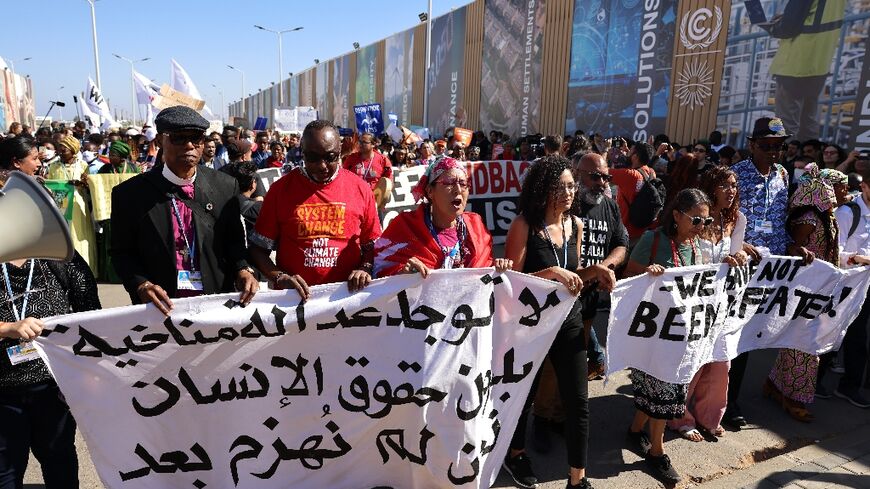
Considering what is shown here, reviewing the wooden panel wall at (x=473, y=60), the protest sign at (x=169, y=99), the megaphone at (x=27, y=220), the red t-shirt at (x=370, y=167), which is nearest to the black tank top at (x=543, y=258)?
the megaphone at (x=27, y=220)

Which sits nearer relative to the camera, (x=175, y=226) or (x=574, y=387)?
(x=175, y=226)

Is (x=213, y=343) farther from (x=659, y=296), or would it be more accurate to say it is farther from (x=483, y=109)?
(x=483, y=109)

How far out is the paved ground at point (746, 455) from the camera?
3.27 metres

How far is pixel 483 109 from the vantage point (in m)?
25.8

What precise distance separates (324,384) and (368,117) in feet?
42.3

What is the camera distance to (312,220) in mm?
2764

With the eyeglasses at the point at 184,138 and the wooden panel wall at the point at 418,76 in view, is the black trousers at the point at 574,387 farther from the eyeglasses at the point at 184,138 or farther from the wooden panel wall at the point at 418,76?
the wooden panel wall at the point at 418,76

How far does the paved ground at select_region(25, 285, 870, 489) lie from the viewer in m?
3.27

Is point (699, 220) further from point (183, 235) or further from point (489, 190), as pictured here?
point (489, 190)

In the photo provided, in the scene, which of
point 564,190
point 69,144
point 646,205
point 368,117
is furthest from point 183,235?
point 368,117

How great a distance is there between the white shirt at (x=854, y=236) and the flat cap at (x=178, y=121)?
4478 millimetres

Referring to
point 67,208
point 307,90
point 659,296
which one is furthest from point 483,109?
point 307,90

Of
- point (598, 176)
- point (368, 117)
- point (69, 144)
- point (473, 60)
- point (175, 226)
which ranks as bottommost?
point (175, 226)

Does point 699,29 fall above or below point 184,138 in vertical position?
above
